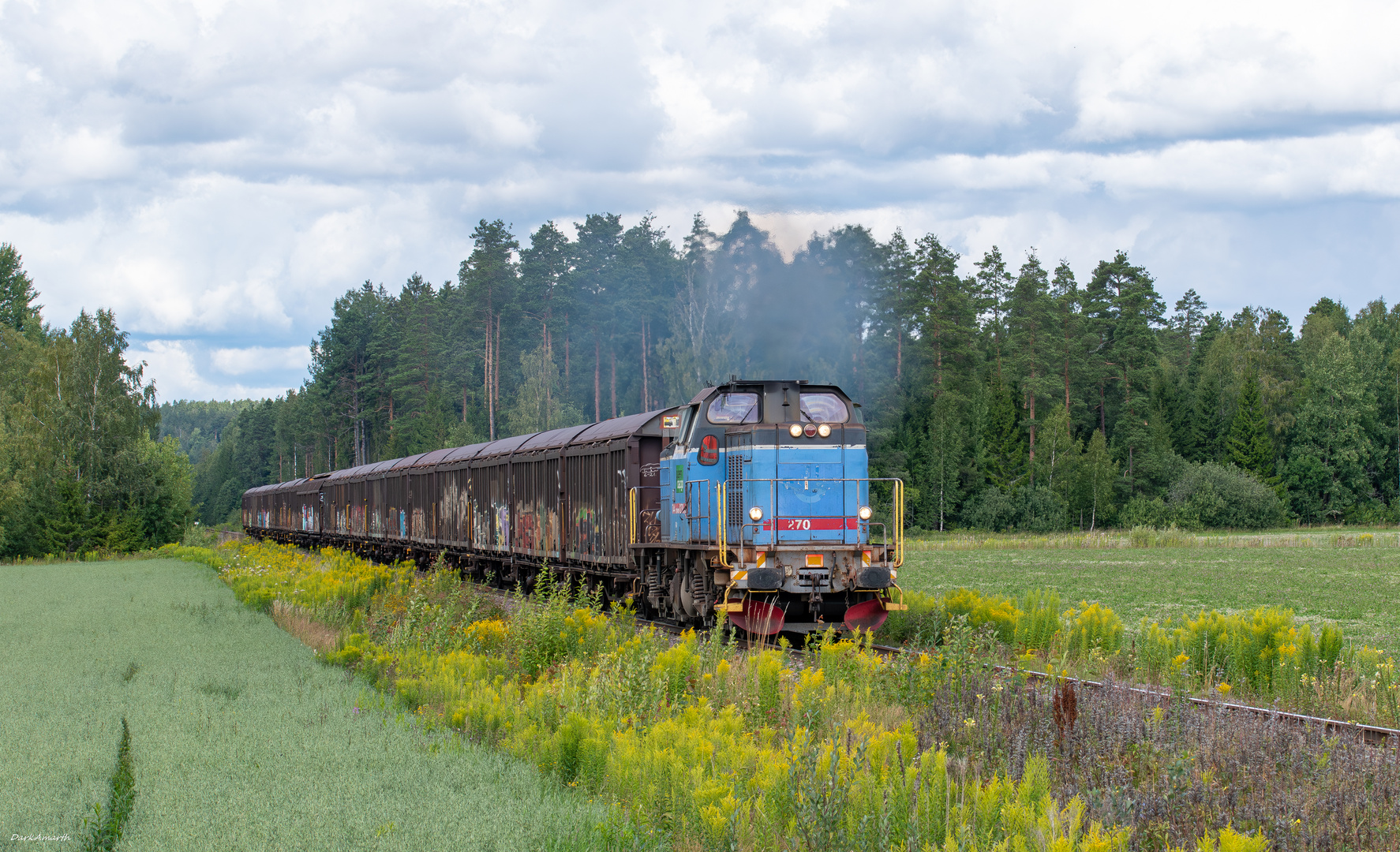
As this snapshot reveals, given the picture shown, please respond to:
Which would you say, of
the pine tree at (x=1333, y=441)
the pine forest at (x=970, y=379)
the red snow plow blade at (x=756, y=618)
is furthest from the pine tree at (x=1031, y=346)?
the red snow plow blade at (x=756, y=618)

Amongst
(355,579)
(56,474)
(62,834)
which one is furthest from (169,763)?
(56,474)

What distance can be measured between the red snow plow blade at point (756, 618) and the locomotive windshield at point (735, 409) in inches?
Result: 107

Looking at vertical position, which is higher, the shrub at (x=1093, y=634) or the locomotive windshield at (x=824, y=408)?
the locomotive windshield at (x=824, y=408)

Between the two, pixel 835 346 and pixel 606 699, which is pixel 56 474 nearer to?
pixel 835 346

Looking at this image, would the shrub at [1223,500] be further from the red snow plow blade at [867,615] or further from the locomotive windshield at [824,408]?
the red snow plow blade at [867,615]

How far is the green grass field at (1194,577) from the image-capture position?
21047mm

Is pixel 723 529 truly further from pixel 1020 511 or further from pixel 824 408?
pixel 1020 511

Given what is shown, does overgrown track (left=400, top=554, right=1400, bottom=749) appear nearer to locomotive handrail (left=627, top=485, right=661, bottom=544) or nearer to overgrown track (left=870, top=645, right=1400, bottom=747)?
overgrown track (left=870, top=645, right=1400, bottom=747)

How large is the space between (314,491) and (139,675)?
37.1 metres

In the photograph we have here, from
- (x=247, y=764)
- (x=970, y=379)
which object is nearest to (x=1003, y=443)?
(x=970, y=379)

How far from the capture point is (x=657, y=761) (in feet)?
20.2

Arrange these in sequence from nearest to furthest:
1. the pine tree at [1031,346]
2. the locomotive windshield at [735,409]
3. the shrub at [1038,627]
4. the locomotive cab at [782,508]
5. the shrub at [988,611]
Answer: the shrub at [1038,627] → the shrub at [988,611] → the locomotive cab at [782,508] → the locomotive windshield at [735,409] → the pine tree at [1031,346]

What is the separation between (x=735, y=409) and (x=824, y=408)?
1.32 m

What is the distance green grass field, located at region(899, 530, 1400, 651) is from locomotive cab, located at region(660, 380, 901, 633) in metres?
6.24
